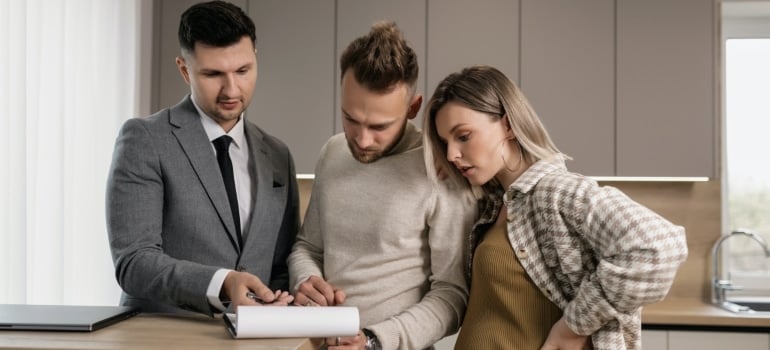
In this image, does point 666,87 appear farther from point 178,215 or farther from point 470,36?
point 178,215

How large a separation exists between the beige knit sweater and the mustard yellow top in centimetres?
8

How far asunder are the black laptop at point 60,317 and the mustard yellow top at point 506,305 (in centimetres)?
66

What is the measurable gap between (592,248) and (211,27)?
2.95 feet

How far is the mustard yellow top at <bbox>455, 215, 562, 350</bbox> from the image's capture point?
159 cm

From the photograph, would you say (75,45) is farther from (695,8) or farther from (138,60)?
(695,8)

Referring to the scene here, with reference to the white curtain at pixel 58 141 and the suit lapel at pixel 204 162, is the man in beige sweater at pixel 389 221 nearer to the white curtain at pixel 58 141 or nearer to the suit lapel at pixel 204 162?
the suit lapel at pixel 204 162

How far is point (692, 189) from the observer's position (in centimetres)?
370

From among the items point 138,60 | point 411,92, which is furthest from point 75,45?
point 411,92

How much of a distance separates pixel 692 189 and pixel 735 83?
0.62 meters

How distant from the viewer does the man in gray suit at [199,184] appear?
1.62 m

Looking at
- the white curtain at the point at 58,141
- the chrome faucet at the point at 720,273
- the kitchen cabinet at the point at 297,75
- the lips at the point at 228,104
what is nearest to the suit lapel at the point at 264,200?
the lips at the point at 228,104

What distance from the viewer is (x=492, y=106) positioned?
1.64 metres

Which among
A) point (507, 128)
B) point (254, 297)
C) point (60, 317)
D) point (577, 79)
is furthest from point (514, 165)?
point (577, 79)

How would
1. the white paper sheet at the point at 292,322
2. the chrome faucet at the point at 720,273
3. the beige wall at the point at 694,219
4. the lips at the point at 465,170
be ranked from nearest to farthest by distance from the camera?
1. the white paper sheet at the point at 292,322
2. the lips at the point at 465,170
3. the chrome faucet at the point at 720,273
4. the beige wall at the point at 694,219
